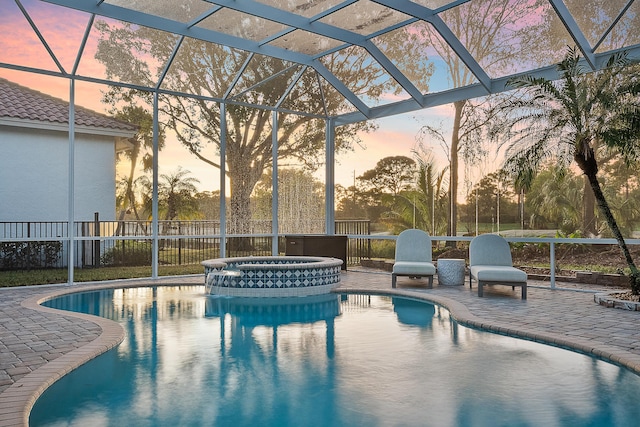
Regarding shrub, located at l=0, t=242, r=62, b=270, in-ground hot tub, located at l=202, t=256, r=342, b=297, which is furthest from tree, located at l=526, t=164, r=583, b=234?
shrub, located at l=0, t=242, r=62, b=270

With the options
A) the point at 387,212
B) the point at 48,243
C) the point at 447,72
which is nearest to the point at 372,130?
the point at 387,212

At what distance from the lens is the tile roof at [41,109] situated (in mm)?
11141

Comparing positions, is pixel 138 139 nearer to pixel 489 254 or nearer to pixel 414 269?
pixel 414 269

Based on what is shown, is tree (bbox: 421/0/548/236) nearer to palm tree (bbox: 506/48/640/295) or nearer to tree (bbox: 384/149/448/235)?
palm tree (bbox: 506/48/640/295)

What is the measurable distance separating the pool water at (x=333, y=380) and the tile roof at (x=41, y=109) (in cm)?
628

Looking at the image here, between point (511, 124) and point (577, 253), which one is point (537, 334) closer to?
point (511, 124)

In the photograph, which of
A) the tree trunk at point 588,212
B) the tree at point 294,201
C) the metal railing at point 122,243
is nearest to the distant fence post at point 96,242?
the metal railing at point 122,243

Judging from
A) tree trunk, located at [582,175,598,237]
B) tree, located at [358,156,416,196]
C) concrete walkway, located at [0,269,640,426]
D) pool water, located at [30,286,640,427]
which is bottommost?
pool water, located at [30,286,640,427]

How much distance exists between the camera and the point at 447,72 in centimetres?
1089

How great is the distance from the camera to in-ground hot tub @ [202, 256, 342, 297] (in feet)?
30.5

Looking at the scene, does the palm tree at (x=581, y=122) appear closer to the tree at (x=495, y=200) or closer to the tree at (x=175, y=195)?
the tree at (x=495, y=200)

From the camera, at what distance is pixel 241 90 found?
39.5ft

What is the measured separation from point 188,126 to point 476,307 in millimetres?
8258

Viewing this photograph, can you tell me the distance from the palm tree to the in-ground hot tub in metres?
3.93
